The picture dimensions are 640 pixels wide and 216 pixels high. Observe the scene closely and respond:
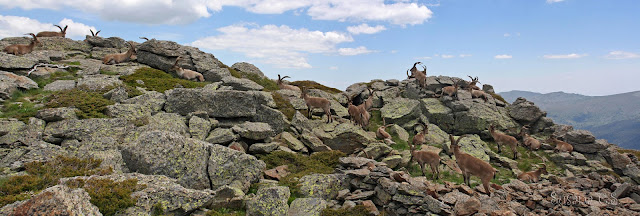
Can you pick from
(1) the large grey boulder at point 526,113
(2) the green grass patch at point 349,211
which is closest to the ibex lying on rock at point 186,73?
(2) the green grass patch at point 349,211

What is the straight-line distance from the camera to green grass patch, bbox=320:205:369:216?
1162 cm

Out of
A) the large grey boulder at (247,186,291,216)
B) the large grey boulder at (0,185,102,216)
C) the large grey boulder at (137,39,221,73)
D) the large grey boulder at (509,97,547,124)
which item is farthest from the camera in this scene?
the large grey boulder at (137,39,221,73)

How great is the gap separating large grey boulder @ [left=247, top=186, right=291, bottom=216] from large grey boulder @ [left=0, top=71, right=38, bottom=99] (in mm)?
17420

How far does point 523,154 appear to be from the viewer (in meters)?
26.8

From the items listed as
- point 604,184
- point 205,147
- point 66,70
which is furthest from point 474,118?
point 66,70

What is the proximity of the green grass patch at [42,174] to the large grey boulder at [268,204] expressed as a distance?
526 cm

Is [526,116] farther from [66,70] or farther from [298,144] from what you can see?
[66,70]

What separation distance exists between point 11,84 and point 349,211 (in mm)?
21419

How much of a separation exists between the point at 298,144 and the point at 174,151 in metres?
A: 8.19

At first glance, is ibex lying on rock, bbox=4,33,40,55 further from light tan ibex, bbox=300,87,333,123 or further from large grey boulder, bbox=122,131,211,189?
light tan ibex, bbox=300,87,333,123

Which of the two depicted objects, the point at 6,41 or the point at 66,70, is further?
the point at 6,41

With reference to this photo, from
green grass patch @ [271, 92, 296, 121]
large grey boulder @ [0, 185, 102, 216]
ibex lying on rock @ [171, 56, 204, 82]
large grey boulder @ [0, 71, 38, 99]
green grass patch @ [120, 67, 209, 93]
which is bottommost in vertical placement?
large grey boulder @ [0, 185, 102, 216]

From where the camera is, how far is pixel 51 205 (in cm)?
721

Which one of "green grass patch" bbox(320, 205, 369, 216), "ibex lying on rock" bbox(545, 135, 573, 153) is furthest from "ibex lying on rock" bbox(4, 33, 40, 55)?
"ibex lying on rock" bbox(545, 135, 573, 153)
